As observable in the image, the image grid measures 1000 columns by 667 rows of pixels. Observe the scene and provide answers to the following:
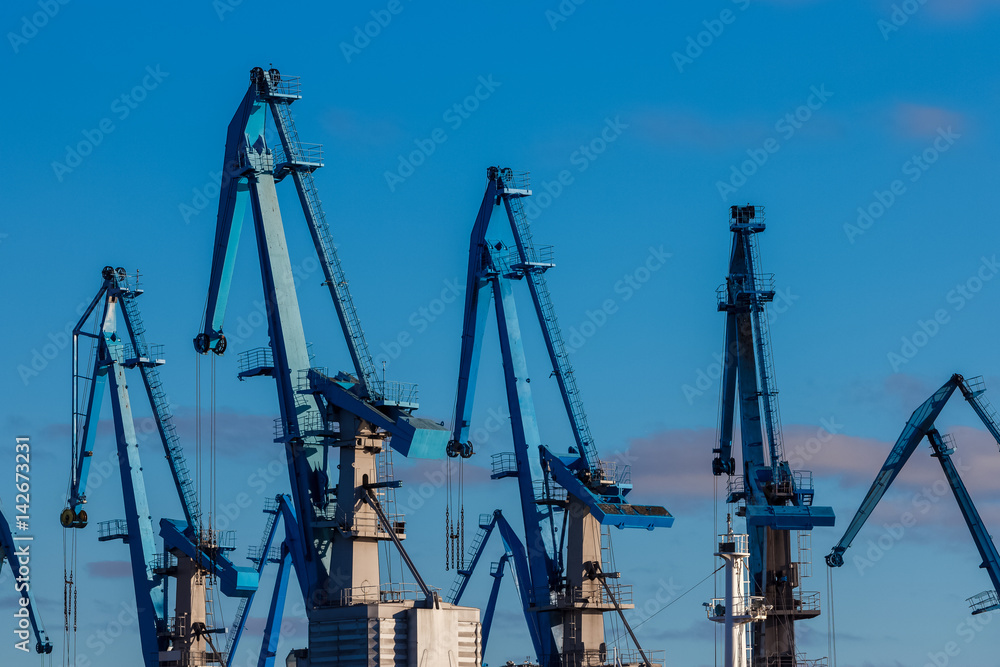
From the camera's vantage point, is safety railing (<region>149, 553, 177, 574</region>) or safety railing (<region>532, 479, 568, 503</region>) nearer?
safety railing (<region>532, 479, 568, 503</region>)

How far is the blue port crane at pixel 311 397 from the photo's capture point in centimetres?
7050

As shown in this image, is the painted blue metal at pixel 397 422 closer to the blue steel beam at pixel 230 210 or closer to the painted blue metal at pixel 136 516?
the blue steel beam at pixel 230 210

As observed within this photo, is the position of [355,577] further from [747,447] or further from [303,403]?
[747,447]

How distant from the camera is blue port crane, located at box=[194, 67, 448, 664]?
7050cm

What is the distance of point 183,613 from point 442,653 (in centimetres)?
2183

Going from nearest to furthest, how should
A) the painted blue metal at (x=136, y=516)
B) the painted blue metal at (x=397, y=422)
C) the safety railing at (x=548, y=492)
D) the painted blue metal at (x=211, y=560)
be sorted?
the painted blue metal at (x=397, y=422) < the safety railing at (x=548, y=492) < the painted blue metal at (x=211, y=560) < the painted blue metal at (x=136, y=516)

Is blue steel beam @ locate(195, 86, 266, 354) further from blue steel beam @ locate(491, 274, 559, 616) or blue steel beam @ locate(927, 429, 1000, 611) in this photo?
blue steel beam @ locate(927, 429, 1000, 611)

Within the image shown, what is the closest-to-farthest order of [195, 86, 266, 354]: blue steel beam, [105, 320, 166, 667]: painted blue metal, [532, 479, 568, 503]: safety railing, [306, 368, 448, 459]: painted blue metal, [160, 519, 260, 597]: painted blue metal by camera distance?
1. [306, 368, 448, 459]: painted blue metal
2. [195, 86, 266, 354]: blue steel beam
3. [532, 479, 568, 503]: safety railing
4. [160, 519, 260, 597]: painted blue metal
5. [105, 320, 166, 667]: painted blue metal

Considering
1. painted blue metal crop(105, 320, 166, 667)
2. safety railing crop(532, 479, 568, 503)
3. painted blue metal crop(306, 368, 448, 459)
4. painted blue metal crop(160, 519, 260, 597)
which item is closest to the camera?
painted blue metal crop(306, 368, 448, 459)

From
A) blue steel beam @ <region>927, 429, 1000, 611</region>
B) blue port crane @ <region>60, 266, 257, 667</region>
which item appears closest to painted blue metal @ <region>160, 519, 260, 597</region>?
blue port crane @ <region>60, 266, 257, 667</region>

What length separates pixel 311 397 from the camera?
7188 cm

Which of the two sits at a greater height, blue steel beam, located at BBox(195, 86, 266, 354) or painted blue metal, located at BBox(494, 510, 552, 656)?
blue steel beam, located at BBox(195, 86, 266, 354)

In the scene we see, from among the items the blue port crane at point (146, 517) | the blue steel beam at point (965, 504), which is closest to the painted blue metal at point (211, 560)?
the blue port crane at point (146, 517)

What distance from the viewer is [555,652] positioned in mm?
76500
